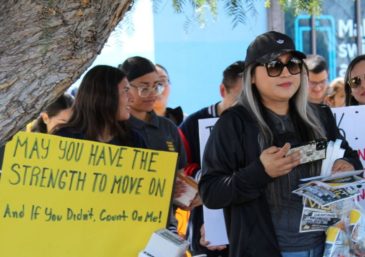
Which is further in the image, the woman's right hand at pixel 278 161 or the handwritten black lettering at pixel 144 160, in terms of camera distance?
the handwritten black lettering at pixel 144 160

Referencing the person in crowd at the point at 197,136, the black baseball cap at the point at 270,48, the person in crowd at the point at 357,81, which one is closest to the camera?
the black baseball cap at the point at 270,48

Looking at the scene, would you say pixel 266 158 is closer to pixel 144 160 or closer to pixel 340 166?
pixel 340 166

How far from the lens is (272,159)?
311 centimetres

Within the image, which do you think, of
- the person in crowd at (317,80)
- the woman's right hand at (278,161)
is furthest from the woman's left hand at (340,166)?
the person in crowd at (317,80)

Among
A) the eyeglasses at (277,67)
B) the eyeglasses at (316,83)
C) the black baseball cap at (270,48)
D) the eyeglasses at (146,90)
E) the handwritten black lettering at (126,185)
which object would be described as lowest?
the handwritten black lettering at (126,185)

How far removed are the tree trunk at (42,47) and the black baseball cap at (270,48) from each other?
4.67ft

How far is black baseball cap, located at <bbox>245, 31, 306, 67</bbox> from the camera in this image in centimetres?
342

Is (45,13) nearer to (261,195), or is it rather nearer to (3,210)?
(261,195)

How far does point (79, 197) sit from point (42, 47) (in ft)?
6.11

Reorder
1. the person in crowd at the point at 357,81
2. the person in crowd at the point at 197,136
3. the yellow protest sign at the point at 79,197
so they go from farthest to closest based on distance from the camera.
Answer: the person in crowd at the point at 357,81 → the person in crowd at the point at 197,136 → the yellow protest sign at the point at 79,197

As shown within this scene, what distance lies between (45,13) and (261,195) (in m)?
1.56

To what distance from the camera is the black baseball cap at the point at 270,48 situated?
342 cm

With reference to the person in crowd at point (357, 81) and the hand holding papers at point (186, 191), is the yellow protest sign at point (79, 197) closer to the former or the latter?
the hand holding papers at point (186, 191)

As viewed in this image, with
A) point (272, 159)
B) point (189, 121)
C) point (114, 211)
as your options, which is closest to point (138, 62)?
point (189, 121)
